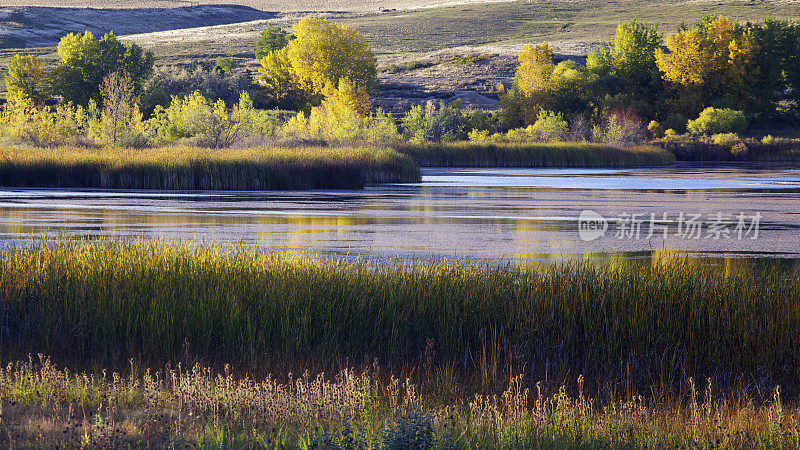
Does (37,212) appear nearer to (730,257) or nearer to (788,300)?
(730,257)

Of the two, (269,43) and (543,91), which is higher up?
(269,43)

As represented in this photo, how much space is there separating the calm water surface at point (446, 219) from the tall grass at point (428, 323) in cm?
244

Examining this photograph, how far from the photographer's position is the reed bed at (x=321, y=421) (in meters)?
5.54

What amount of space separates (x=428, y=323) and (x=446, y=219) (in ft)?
41.6

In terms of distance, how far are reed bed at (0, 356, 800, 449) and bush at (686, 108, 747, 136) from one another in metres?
73.4

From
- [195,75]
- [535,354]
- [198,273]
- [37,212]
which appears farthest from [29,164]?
[195,75]

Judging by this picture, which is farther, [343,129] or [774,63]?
[774,63]

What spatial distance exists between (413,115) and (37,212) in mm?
48289

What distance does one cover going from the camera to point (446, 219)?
21.5 meters

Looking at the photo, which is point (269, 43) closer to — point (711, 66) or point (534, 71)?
point (534, 71)

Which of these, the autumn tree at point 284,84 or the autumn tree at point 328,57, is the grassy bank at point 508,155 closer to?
the autumn tree at point 328,57

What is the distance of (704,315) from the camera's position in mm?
9008

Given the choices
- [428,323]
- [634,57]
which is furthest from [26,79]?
[428,323]

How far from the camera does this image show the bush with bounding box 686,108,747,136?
76250 millimetres
